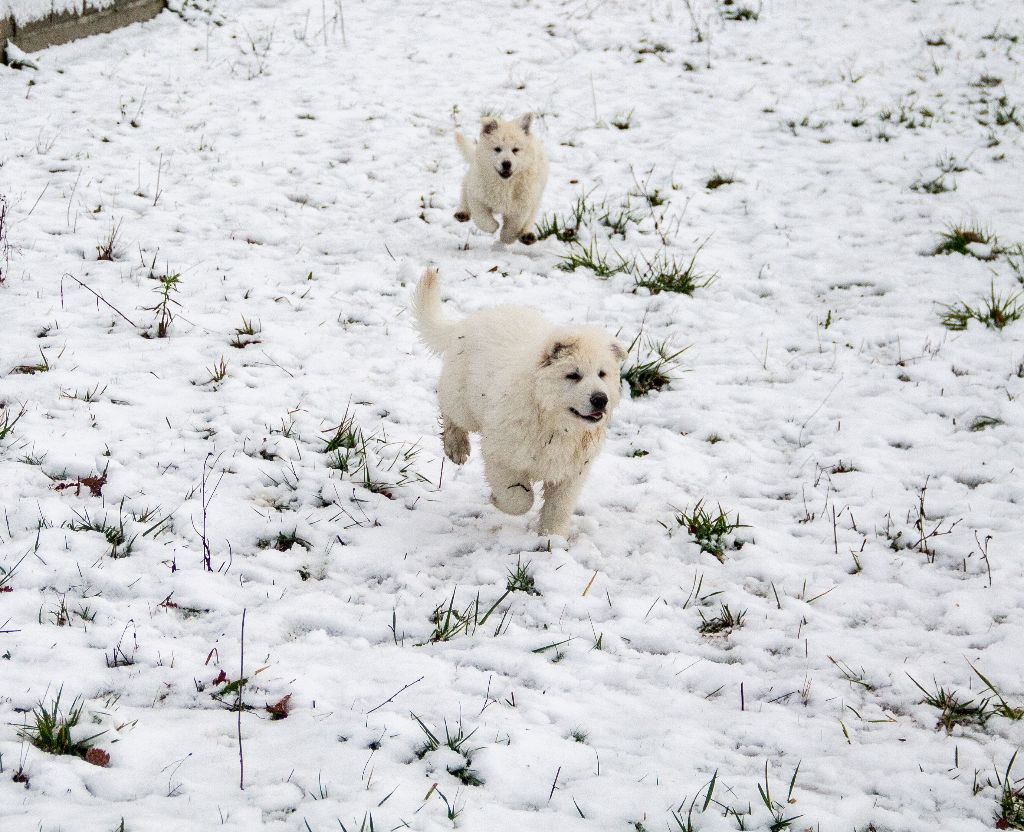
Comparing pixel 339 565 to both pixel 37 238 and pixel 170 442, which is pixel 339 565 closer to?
pixel 170 442

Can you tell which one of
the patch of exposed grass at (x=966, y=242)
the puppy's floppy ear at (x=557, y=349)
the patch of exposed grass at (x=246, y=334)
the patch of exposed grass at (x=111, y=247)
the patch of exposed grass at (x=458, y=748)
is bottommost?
the patch of exposed grass at (x=458, y=748)

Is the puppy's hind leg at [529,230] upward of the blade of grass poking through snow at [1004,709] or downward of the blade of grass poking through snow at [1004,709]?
upward

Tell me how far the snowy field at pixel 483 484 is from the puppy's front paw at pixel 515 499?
4.7 inches

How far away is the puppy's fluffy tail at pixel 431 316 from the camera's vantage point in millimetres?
4559

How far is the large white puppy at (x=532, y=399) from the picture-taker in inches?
144

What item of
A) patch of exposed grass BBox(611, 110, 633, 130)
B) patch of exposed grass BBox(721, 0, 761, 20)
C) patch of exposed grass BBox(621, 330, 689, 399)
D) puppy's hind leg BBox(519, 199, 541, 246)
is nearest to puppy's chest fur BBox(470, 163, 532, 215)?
puppy's hind leg BBox(519, 199, 541, 246)

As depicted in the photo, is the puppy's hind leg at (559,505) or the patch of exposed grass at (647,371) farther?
the patch of exposed grass at (647,371)

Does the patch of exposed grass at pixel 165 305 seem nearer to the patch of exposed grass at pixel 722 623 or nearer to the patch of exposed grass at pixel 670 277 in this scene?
the patch of exposed grass at pixel 670 277

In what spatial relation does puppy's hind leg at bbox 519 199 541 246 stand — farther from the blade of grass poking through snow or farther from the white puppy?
the blade of grass poking through snow

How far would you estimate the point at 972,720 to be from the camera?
9.12 ft


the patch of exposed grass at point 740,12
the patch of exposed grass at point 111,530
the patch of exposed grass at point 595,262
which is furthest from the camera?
the patch of exposed grass at point 740,12

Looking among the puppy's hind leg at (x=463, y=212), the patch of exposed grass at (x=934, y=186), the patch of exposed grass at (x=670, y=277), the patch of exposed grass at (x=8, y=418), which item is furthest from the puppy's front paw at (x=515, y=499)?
the patch of exposed grass at (x=934, y=186)

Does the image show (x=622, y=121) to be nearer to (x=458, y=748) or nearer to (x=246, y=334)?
(x=246, y=334)

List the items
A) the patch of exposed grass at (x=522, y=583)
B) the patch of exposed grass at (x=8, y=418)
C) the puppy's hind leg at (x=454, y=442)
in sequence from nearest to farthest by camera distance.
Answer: the patch of exposed grass at (x=522, y=583)
the patch of exposed grass at (x=8, y=418)
the puppy's hind leg at (x=454, y=442)
